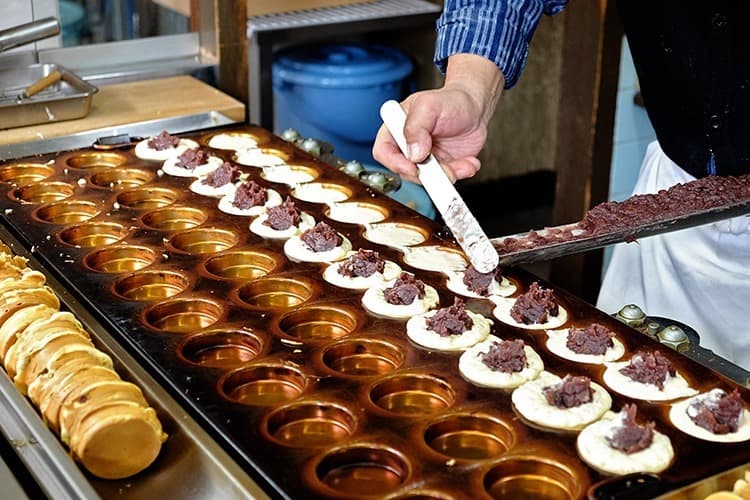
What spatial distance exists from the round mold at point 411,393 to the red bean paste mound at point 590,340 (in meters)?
0.31

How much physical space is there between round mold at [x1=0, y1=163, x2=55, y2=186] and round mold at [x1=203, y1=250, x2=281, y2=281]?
33.7 inches

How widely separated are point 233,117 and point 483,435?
2086 millimetres

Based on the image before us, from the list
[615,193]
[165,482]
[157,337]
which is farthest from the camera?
[615,193]

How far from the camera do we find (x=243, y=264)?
2.79 meters

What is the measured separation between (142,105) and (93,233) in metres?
1.01

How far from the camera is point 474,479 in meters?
1.86

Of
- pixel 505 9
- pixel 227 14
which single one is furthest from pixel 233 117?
pixel 505 9

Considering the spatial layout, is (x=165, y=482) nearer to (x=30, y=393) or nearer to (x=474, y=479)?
(x=30, y=393)

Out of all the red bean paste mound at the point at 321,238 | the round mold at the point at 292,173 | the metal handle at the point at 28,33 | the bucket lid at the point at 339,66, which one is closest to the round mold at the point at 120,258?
the red bean paste mound at the point at 321,238

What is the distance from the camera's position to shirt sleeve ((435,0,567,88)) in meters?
2.97

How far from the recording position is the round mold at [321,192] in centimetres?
317

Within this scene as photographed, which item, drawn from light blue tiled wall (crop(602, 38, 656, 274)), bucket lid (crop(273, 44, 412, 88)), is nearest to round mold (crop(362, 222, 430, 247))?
light blue tiled wall (crop(602, 38, 656, 274))

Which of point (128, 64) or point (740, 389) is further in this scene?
point (128, 64)

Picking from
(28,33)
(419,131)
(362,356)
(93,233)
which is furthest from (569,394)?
(28,33)
